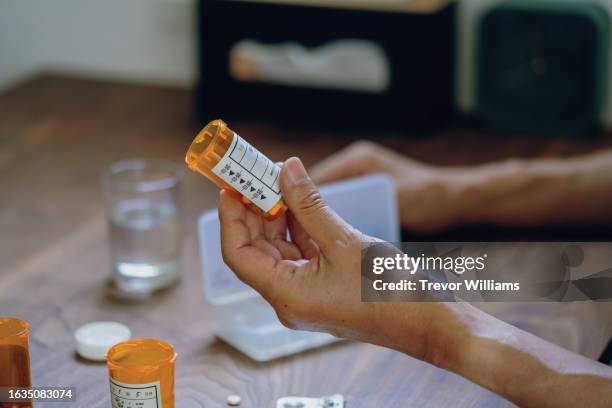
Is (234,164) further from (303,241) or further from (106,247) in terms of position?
A: (106,247)

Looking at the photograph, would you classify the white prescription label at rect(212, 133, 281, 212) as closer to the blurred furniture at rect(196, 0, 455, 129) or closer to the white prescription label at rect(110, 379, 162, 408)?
the white prescription label at rect(110, 379, 162, 408)

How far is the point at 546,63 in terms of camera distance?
1783 mm

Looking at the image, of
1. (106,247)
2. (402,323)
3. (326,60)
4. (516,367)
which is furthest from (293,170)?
(326,60)

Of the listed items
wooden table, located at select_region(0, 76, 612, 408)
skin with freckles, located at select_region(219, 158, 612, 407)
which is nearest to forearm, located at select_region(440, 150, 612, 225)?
wooden table, located at select_region(0, 76, 612, 408)

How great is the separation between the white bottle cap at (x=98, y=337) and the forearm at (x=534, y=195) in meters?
0.56

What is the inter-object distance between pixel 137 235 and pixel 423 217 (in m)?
0.42

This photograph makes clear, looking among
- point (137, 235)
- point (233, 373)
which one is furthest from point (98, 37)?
point (233, 373)

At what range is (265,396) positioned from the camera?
3.32 feet

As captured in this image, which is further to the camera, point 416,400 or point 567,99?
point 567,99

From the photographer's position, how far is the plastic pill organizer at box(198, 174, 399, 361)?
1.11 meters

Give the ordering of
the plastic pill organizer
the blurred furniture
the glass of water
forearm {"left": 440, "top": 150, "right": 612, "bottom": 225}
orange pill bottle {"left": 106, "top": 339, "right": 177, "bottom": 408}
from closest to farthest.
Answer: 1. orange pill bottle {"left": 106, "top": 339, "right": 177, "bottom": 408}
2. the plastic pill organizer
3. the glass of water
4. forearm {"left": 440, "top": 150, "right": 612, "bottom": 225}
5. the blurred furniture

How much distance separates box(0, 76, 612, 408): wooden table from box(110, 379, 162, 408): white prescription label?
104 mm

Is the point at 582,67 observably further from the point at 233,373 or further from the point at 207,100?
the point at 233,373

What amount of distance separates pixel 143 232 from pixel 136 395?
422 millimetres
